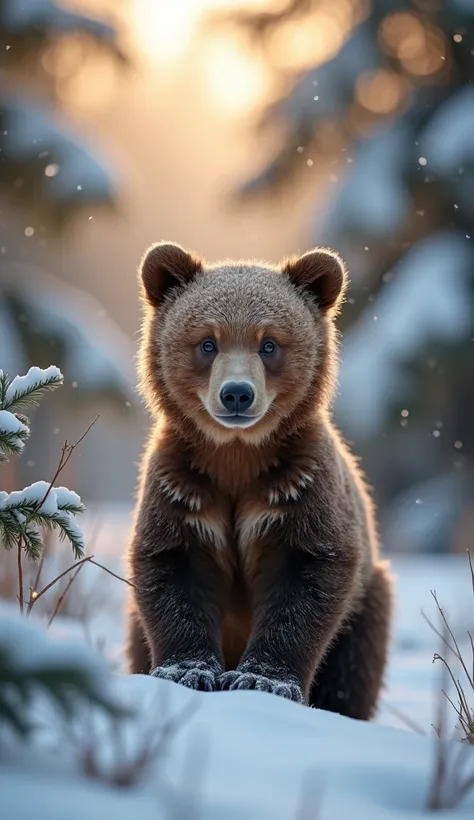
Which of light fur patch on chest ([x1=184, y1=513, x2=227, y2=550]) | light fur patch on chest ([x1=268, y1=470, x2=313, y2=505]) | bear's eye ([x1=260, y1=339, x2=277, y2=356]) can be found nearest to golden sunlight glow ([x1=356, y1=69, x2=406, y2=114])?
bear's eye ([x1=260, y1=339, x2=277, y2=356])

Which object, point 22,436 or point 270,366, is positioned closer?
point 22,436

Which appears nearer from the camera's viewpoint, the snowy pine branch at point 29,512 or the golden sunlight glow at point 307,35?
the snowy pine branch at point 29,512

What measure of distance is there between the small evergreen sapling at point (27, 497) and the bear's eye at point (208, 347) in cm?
89

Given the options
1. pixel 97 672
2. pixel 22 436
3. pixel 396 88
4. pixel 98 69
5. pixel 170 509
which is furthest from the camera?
pixel 396 88

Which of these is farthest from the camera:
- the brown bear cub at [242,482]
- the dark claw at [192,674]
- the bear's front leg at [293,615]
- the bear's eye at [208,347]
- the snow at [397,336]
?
the snow at [397,336]

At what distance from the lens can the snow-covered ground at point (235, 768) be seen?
2062mm

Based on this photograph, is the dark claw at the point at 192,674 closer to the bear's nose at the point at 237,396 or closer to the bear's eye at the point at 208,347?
the bear's nose at the point at 237,396

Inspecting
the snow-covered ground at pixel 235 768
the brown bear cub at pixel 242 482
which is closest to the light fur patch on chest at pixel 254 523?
the brown bear cub at pixel 242 482

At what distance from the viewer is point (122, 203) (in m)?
13.4

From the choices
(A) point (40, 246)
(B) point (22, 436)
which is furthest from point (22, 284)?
(B) point (22, 436)

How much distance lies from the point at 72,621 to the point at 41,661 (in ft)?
14.4

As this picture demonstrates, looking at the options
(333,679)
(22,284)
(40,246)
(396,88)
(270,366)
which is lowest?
(333,679)

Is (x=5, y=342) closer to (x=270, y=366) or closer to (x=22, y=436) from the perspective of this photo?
(x=270, y=366)

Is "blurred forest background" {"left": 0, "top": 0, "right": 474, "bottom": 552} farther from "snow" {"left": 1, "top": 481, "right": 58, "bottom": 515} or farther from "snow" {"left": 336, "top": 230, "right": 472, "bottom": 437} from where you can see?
"snow" {"left": 1, "top": 481, "right": 58, "bottom": 515}
